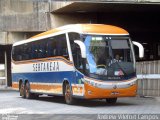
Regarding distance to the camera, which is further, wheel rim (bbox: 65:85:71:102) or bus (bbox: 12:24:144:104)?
wheel rim (bbox: 65:85:71:102)

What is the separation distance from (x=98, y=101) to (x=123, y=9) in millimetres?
10408

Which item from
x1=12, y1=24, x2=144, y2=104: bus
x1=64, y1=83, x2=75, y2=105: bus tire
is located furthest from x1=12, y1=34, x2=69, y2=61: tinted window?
x1=64, y1=83, x2=75, y2=105: bus tire

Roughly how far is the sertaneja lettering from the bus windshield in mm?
3157

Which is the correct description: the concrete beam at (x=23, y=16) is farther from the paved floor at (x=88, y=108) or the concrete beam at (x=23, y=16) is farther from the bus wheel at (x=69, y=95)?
Result: the bus wheel at (x=69, y=95)

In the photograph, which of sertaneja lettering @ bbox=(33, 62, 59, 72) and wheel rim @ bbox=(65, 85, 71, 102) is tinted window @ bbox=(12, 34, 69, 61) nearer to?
sertaneja lettering @ bbox=(33, 62, 59, 72)

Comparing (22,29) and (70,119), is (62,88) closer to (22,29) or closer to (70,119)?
(70,119)

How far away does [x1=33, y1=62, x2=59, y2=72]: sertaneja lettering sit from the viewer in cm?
2384

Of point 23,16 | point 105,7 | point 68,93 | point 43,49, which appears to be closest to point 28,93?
point 43,49

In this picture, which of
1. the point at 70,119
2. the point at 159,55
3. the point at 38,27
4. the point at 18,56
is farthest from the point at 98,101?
Result: the point at 159,55

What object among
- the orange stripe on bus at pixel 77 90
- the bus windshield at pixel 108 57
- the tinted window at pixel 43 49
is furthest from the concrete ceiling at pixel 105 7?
the orange stripe on bus at pixel 77 90

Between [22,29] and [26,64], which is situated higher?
[22,29]

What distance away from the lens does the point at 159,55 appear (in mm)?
52031

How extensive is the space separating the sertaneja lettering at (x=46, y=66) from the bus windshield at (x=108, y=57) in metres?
3.16

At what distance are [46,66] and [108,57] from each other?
5342mm
